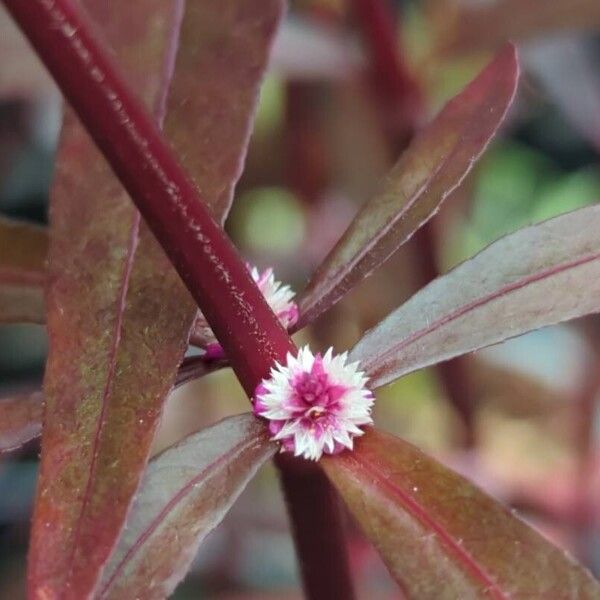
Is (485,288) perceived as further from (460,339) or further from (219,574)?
(219,574)

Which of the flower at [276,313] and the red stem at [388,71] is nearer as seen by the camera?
the flower at [276,313]

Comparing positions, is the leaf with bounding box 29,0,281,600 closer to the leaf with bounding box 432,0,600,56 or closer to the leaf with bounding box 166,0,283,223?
the leaf with bounding box 166,0,283,223

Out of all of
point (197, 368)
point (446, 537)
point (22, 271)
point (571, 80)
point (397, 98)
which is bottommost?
point (446, 537)

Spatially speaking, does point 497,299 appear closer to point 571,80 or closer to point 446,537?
point 446,537

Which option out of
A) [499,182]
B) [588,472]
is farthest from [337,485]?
[499,182]

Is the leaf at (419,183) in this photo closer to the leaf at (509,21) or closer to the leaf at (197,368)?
the leaf at (197,368)

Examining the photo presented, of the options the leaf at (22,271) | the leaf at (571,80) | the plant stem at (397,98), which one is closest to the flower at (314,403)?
the leaf at (22,271)

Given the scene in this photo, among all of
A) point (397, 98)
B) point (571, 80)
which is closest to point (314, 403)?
point (397, 98)
